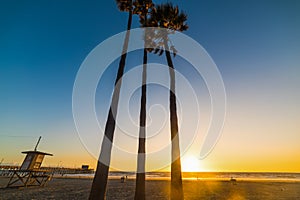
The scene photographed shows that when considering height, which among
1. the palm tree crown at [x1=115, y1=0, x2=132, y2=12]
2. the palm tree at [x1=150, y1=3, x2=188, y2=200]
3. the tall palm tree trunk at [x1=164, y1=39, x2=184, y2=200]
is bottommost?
the tall palm tree trunk at [x1=164, y1=39, x2=184, y2=200]

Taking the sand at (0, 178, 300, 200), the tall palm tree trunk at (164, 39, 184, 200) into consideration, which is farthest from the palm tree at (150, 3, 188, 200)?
the sand at (0, 178, 300, 200)

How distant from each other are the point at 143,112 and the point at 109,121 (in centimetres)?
318

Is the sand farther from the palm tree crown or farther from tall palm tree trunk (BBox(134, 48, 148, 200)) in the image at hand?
the palm tree crown

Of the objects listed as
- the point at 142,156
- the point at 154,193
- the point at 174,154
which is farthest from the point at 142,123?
the point at 154,193

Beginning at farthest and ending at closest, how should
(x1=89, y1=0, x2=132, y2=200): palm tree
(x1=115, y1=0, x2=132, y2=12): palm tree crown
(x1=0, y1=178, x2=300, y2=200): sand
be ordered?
(x1=0, y1=178, x2=300, y2=200): sand → (x1=115, y1=0, x2=132, y2=12): palm tree crown → (x1=89, y1=0, x2=132, y2=200): palm tree

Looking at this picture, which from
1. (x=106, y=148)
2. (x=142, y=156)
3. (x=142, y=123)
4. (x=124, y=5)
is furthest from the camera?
(x=124, y=5)

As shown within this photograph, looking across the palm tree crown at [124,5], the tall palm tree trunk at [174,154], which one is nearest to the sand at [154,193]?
the tall palm tree trunk at [174,154]

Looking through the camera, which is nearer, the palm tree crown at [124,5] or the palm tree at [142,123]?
the palm tree at [142,123]

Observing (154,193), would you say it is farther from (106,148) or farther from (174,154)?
(106,148)

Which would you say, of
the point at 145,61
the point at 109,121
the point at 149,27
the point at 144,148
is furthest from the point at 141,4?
the point at 144,148

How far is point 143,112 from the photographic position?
39.5ft

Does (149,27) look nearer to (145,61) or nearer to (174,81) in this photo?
(145,61)

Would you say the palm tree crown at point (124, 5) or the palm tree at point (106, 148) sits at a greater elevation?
the palm tree crown at point (124, 5)

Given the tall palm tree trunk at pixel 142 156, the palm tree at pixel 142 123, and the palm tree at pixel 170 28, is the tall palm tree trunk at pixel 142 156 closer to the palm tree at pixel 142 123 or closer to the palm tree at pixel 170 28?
the palm tree at pixel 142 123
